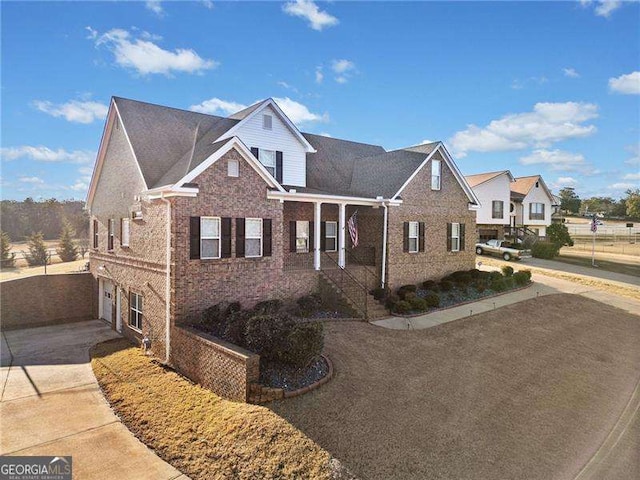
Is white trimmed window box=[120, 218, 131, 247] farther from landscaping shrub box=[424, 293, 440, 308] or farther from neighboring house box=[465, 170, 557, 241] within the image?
neighboring house box=[465, 170, 557, 241]

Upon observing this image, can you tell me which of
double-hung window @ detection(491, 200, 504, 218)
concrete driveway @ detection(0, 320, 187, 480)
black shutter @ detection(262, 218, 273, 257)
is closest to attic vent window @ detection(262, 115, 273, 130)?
black shutter @ detection(262, 218, 273, 257)

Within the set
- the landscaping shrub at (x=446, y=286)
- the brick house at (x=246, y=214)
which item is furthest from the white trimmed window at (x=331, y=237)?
the landscaping shrub at (x=446, y=286)

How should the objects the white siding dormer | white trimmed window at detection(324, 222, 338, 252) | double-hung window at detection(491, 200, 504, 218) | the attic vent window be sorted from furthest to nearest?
double-hung window at detection(491, 200, 504, 218), white trimmed window at detection(324, 222, 338, 252), the attic vent window, the white siding dormer

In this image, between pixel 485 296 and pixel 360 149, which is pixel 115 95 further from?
pixel 485 296

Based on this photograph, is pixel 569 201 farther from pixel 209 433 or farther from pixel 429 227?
pixel 209 433

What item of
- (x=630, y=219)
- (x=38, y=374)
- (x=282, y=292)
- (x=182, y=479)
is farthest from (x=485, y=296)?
(x=630, y=219)
